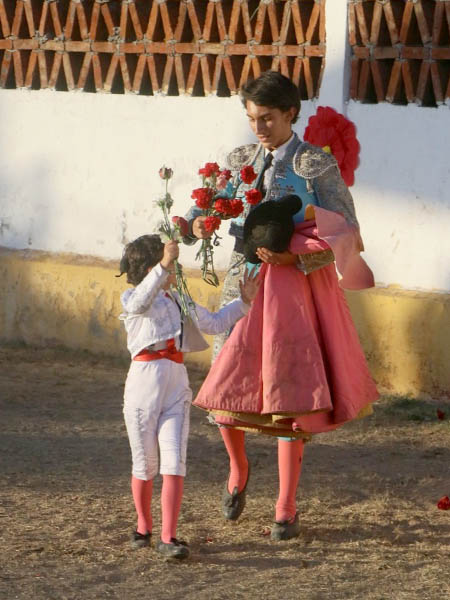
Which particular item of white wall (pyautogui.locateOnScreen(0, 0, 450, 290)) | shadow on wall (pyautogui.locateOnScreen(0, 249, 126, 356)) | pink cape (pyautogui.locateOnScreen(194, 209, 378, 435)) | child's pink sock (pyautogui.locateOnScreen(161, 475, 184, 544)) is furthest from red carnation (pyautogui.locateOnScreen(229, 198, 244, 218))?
shadow on wall (pyautogui.locateOnScreen(0, 249, 126, 356))

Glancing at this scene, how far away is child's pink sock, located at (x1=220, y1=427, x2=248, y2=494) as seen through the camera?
210 inches

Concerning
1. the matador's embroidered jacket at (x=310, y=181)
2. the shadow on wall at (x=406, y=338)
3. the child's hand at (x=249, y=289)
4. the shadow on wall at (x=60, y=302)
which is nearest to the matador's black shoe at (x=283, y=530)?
the child's hand at (x=249, y=289)

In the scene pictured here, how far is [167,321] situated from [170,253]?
1.07 ft

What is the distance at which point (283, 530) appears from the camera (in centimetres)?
512

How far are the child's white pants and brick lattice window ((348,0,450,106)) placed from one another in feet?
10.2

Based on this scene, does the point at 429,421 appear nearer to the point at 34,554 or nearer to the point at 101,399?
the point at 101,399

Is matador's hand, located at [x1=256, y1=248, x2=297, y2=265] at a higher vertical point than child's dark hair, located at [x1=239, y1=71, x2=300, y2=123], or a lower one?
lower

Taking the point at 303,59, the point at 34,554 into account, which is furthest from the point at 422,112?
the point at 34,554

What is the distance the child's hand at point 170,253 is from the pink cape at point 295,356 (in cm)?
63

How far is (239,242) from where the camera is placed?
5273 millimetres

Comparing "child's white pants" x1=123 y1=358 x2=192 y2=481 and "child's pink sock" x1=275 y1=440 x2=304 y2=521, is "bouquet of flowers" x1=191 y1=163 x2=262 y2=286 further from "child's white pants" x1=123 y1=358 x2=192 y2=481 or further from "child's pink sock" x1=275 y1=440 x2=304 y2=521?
"child's pink sock" x1=275 y1=440 x2=304 y2=521

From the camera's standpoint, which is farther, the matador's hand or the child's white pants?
the matador's hand

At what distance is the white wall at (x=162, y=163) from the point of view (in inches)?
291

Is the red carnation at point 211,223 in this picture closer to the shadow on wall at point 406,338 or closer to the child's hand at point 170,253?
the child's hand at point 170,253
